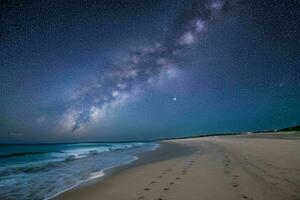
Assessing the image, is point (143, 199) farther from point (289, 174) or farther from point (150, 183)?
point (289, 174)

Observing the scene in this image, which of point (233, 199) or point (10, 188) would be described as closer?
point (233, 199)

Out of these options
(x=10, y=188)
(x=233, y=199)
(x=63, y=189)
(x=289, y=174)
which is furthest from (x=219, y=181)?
(x=10, y=188)

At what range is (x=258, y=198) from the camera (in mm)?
5008

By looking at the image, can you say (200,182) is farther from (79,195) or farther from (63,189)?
(63,189)

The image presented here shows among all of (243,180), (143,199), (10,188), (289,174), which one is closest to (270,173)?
(289,174)

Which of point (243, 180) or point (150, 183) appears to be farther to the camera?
point (150, 183)

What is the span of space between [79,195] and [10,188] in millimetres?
3787

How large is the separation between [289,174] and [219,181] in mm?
2566

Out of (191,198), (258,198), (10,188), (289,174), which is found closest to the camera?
(258,198)

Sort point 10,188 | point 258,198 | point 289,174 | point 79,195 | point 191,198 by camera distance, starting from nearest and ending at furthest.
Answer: point 258,198 → point 191,198 → point 79,195 → point 289,174 → point 10,188

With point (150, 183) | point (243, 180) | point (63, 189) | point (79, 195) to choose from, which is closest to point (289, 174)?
point (243, 180)

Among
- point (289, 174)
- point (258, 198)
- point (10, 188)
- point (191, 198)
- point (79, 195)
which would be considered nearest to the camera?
point (258, 198)

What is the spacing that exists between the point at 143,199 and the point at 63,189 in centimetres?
376

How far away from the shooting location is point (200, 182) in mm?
6984
